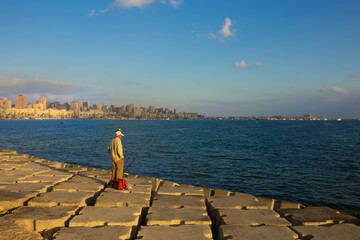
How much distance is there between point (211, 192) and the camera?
8.27 meters

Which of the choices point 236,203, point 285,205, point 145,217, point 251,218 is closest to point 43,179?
point 145,217

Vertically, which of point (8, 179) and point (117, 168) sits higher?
point (117, 168)

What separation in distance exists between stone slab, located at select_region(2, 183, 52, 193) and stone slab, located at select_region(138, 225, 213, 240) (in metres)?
3.72

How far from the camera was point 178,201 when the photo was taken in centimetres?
600

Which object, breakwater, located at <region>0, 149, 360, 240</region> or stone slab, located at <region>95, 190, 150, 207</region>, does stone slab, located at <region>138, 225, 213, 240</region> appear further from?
stone slab, located at <region>95, 190, 150, 207</region>

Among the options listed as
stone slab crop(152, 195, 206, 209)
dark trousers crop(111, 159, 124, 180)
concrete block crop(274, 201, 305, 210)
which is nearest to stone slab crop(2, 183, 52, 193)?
dark trousers crop(111, 159, 124, 180)

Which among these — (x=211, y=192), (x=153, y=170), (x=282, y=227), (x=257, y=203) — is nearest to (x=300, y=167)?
(x=153, y=170)

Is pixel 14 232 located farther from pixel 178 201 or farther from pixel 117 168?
pixel 117 168

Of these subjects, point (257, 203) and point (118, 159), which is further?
point (118, 159)

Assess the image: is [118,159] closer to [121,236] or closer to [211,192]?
[211,192]

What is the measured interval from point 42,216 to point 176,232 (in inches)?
96.4

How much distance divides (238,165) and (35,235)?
17.9 m

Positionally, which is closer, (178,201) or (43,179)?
(178,201)

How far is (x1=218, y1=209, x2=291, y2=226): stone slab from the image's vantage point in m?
4.69
